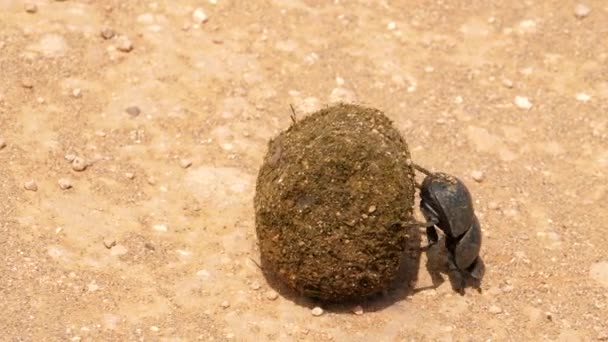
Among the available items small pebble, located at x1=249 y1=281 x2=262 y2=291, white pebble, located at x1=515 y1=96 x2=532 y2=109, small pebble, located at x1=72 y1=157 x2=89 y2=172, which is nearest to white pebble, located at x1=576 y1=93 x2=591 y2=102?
white pebble, located at x1=515 y1=96 x2=532 y2=109

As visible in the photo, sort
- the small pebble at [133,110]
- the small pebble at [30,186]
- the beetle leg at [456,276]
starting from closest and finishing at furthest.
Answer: the beetle leg at [456,276], the small pebble at [30,186], the small pebble at [133,110]

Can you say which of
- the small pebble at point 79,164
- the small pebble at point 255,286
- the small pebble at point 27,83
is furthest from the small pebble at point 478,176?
the small pebble at point 27,83

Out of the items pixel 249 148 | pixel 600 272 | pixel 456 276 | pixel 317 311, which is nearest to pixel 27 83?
pixel 249 148

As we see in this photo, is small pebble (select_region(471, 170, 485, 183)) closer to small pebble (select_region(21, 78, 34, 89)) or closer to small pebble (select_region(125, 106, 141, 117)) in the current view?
small pebble (select_region(125, 106, 141, 117))

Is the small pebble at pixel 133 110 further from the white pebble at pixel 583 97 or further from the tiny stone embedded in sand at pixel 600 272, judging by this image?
the white pebble at pixel 583 97

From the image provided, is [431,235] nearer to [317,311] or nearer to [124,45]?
[317,311]

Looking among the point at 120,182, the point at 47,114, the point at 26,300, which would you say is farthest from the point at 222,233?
the point at 47,114
